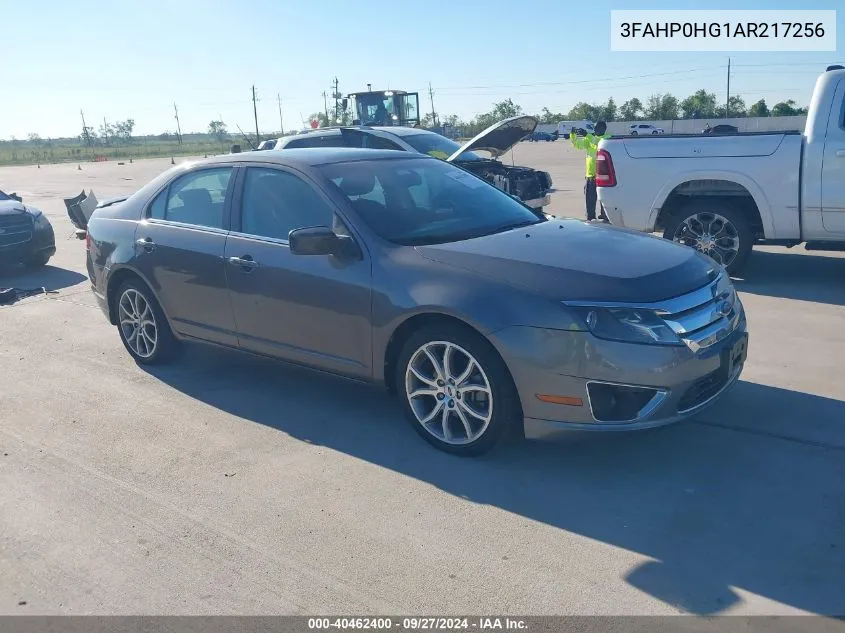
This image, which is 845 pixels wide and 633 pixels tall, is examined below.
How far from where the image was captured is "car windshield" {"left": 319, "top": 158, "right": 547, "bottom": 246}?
455 centimetres

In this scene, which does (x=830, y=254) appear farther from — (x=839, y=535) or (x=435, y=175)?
(x=839, y=535)

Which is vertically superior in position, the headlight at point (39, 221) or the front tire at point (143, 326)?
the headlight at point (39, 221)

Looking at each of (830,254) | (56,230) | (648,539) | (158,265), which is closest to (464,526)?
(648,539)

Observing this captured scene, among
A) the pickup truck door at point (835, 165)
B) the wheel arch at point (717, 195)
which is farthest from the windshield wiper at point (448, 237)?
the pickup truck door at point (835, 165)

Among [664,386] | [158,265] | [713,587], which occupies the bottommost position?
[713,587]

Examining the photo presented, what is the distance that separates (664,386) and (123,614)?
2.59m

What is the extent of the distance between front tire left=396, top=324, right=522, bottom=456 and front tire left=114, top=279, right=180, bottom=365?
235cm

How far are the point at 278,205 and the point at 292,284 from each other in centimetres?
60

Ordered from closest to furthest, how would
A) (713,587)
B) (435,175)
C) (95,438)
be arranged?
(713,587) < (95,438) < (435,175)

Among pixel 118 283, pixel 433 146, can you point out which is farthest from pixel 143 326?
pixel 433 146

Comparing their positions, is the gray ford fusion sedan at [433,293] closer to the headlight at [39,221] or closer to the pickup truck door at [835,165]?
the pickup truck door at [835,165]

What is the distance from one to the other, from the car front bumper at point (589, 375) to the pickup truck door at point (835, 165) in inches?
177

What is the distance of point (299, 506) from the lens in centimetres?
376

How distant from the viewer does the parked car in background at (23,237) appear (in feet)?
33.3
